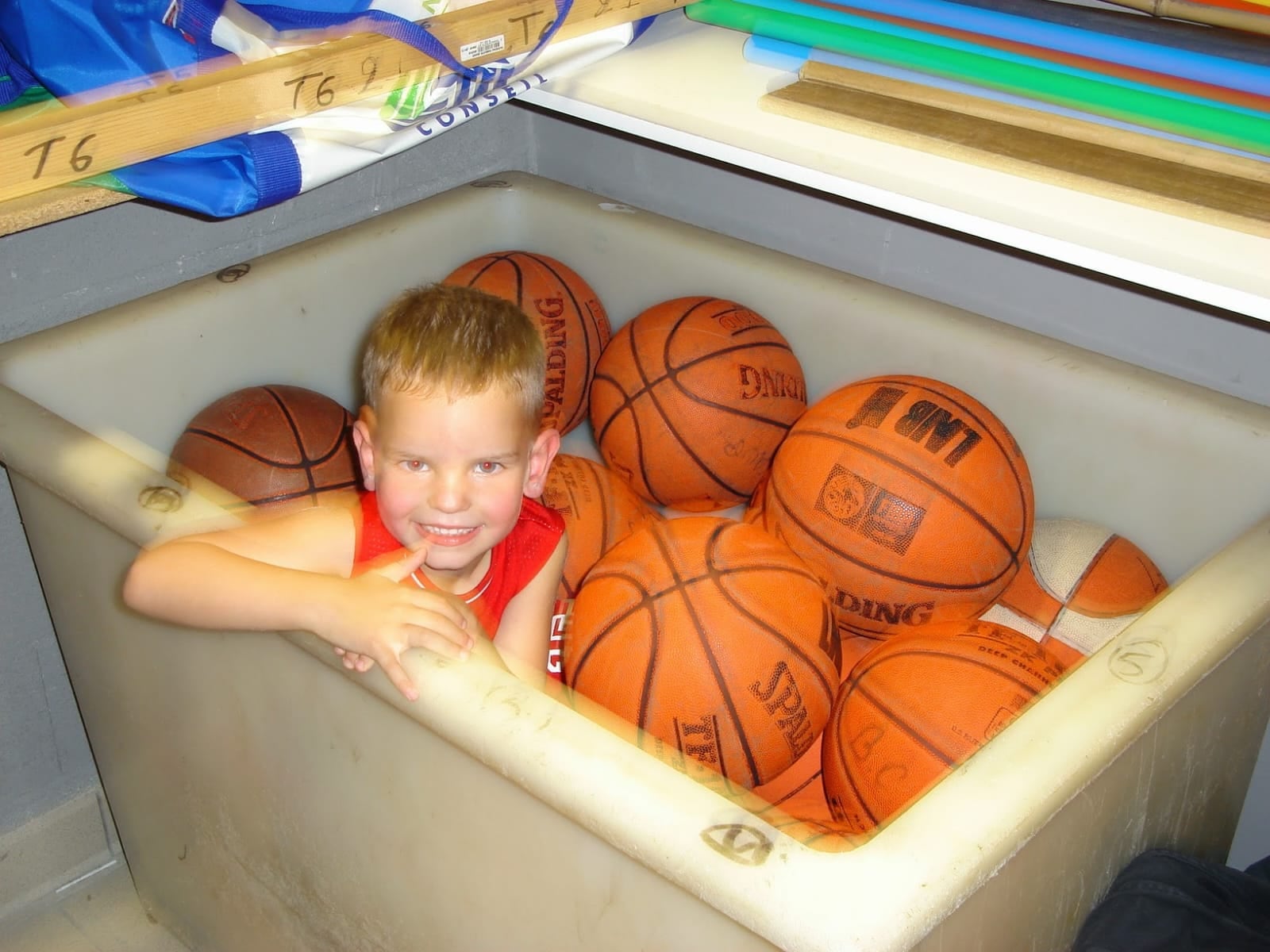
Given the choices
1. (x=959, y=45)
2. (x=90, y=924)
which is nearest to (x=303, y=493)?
(x=90, y=924)

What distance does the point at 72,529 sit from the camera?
141 cm

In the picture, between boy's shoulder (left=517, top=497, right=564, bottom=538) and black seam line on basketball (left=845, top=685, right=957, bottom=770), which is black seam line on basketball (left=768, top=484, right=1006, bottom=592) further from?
boy's shoulder (left=517, top=497, right=564, bottom=538)

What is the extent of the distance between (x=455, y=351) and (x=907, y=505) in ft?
2.01

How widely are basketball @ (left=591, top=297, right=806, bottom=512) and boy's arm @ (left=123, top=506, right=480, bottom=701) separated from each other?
2.15ft

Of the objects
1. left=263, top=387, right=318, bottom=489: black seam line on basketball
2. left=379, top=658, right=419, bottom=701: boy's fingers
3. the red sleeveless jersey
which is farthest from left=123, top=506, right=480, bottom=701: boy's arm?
left=263, top=387, right=318, bottom=489: black seam line on basketball

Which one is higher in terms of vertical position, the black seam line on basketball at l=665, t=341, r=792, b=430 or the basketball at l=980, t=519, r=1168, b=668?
the black seam line on basketball at l=665, t=341, r=792, b=430

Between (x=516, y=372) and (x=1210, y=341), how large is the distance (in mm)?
941

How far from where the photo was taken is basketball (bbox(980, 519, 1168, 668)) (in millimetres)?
1546

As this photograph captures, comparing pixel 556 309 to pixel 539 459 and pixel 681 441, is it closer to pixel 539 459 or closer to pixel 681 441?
pixel 681 441

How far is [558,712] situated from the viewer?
1021 mm

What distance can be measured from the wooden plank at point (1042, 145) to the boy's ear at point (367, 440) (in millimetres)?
613

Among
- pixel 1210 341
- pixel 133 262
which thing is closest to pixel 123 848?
pixel 133 262

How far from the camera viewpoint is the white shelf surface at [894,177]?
1137 millimetres

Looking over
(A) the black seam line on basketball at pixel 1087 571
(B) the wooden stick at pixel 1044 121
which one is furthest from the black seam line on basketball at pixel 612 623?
(B) the wooden stick at pixel 1044 121
